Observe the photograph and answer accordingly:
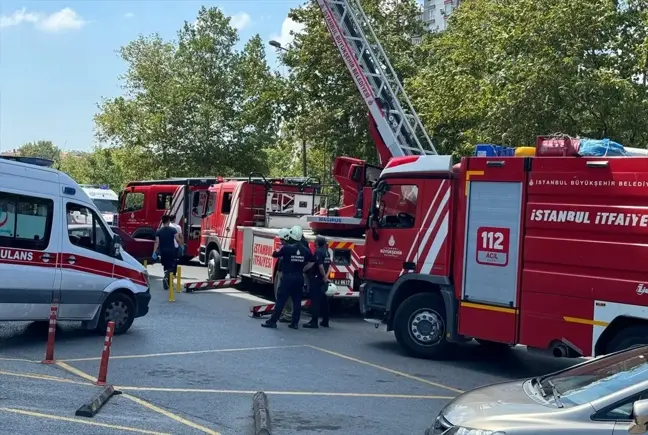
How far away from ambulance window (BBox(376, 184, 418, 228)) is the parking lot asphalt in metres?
1.96

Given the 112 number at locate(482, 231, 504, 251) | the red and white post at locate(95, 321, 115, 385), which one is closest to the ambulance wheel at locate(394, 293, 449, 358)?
the 112 number at locate(482, 231, 504, 251)

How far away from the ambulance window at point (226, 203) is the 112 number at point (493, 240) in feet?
32.7

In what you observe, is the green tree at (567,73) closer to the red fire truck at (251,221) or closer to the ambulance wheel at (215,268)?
the red fire truck at (251,221)

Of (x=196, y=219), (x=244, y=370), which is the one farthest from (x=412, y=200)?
(x=196, y=219)

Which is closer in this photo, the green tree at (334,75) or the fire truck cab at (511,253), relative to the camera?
the fire truck cab at (511,253)

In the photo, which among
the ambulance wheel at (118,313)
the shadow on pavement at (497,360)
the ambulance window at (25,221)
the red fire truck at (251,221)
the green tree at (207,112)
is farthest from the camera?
the green tree at (207,112)

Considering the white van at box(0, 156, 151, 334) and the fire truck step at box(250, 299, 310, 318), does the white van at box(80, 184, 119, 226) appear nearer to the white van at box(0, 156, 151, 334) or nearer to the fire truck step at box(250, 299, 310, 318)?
the fire truck step at box(250, 299, 310, 318)

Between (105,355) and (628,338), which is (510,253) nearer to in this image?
(628,338)

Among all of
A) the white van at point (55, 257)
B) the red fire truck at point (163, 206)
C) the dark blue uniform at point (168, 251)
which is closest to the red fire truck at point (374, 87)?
the dark blue uniform at point (168, 251)

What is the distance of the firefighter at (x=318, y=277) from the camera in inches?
554

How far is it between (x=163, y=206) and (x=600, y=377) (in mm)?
24221

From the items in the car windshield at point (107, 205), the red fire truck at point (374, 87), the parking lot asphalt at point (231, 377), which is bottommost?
the parking lot asphalt at point (231, 377)

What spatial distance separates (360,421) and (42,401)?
123 inches

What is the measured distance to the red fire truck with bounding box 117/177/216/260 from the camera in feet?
83.1
